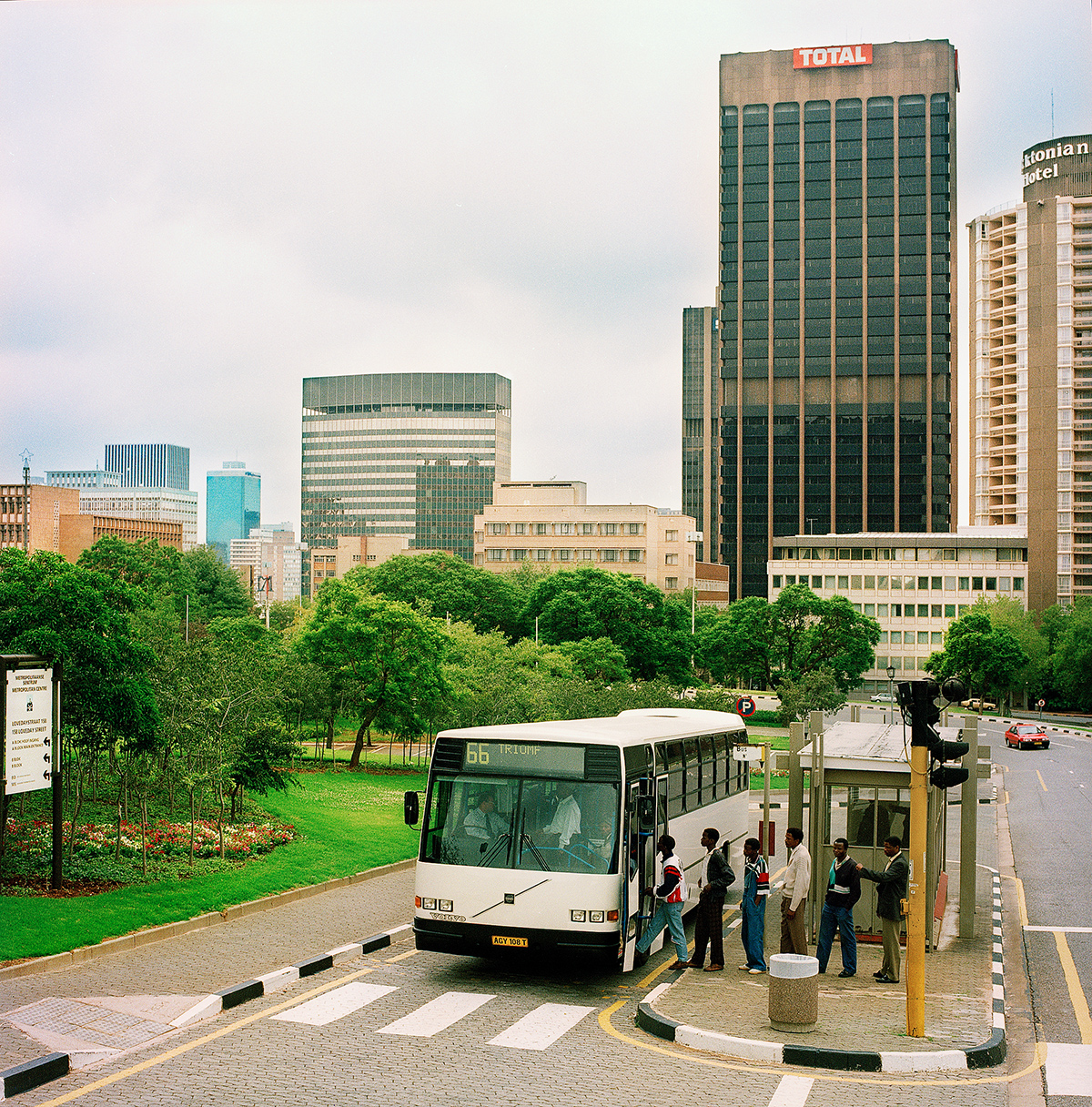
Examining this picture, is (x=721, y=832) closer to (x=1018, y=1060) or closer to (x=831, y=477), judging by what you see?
(x=1018, y=1060)

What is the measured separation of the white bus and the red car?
56306 mm

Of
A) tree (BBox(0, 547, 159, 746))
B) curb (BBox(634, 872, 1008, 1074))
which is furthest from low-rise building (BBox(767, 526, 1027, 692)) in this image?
curb (BBox(634, 872, 1008, 1074))

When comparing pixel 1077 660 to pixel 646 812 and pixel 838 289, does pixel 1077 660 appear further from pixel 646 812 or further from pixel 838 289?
pixel 646 812

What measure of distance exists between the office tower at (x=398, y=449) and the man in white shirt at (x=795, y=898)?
17685cm

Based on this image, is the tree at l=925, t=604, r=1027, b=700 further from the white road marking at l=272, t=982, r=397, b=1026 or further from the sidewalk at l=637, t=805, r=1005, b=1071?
the white road marking at l=272, t=982, r=397, b=1026

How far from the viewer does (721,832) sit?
61.9 feet

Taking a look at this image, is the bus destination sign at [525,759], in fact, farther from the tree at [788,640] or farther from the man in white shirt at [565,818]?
the tree at [788,640]

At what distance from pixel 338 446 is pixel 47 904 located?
611 feet

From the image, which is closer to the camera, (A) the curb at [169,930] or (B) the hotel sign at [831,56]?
(A) the curb at [169,930]

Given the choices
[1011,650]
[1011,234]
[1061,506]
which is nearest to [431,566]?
[1011,650]

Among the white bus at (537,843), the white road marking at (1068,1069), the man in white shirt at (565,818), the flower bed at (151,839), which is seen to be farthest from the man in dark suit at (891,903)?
the flower bed at (151,839)

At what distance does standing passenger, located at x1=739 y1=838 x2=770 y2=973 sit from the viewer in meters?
13.6

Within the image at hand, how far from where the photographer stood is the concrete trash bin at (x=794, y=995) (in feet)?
36.7

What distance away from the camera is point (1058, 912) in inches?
782
